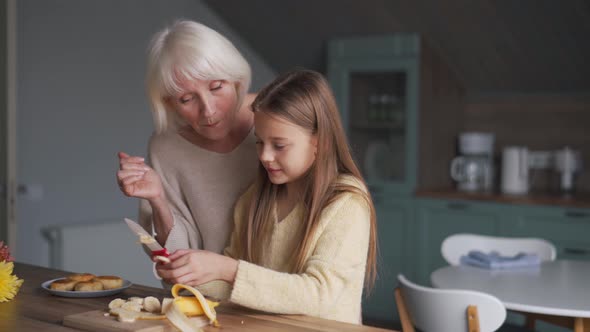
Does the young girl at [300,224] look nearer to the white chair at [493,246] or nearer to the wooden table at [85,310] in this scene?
the wooden table at [85,310]

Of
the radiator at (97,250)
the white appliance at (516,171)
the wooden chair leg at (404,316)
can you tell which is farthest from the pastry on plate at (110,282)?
the white appliance at (516,171)

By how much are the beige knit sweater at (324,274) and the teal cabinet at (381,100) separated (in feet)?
9.18

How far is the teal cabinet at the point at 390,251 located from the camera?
4293 millimetres

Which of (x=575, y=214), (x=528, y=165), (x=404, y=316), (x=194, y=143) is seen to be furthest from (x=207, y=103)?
(x=528, y=165)

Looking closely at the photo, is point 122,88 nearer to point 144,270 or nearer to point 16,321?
point 144,270

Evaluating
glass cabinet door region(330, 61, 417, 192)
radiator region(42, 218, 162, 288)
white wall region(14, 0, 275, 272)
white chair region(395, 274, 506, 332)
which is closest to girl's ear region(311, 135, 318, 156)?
white chair region(395, 274, 506, 332)

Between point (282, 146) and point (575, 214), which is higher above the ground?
point (282, 146)

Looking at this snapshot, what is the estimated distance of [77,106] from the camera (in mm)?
3750

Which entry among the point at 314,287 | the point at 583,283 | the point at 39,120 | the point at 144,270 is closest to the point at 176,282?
the point at 314,287

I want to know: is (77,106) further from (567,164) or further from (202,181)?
(567,164)

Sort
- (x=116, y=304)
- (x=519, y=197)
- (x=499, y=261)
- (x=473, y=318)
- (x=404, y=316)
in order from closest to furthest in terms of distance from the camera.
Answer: (x=116, y=304) → (x=473, y=318) → (x=404, y=316) → (x=499, y=261) → (x=519, y=197)

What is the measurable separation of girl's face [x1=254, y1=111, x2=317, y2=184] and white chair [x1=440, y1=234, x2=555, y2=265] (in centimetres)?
178

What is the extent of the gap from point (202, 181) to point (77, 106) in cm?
214

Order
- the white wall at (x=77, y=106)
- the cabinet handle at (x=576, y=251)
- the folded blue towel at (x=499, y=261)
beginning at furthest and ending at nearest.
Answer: the cabinet handle at (x=576, y=251)
the white wall at (x=77, y=106)
the folded blue towel at (x=499, y=261)
